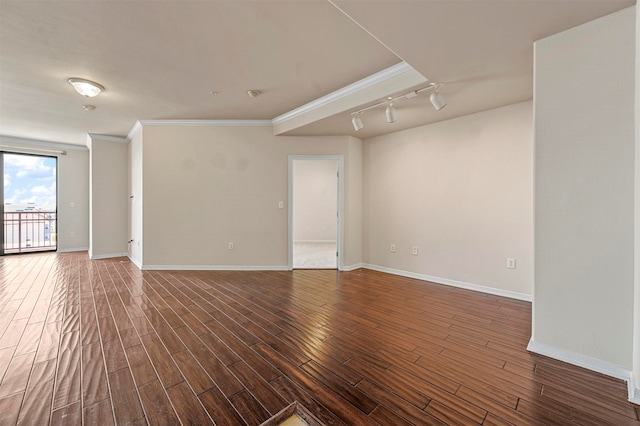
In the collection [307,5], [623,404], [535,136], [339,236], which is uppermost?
[307,5]

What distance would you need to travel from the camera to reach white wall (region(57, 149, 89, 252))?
255 inches

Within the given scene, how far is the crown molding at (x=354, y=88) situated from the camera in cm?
283

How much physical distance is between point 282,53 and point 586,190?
2.75 metres

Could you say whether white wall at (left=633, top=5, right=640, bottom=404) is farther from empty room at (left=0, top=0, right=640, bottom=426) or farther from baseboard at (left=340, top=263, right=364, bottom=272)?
baseboard at (left=340, top=263, right=364, bottom=272)

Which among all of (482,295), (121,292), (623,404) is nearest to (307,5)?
(623,404)

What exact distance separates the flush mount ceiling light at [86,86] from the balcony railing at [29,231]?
519 centimetres

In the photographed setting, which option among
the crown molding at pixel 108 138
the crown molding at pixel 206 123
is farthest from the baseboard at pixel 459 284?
the crown molding at pixel 108 138

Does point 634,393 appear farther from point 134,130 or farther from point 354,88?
point 134,130

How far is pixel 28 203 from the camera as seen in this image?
20.7 ft

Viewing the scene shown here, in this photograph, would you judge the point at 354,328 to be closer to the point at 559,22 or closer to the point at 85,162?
the point at 559,22

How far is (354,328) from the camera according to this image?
98.7 inches

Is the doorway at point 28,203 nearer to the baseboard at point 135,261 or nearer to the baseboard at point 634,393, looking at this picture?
the baseboard at point 135,261

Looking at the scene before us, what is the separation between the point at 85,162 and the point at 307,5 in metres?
7.66

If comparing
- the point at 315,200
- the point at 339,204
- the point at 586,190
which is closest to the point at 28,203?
the point at 315,200
